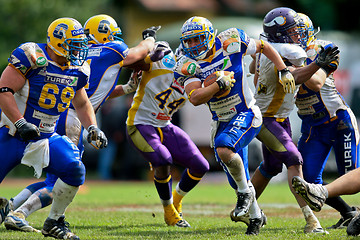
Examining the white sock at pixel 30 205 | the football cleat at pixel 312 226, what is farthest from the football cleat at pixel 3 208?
the football cleat at pixel 312 226

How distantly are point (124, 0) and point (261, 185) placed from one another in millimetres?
21701

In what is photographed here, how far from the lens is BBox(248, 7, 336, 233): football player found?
654 centimetres

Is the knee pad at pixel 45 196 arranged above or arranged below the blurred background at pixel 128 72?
above

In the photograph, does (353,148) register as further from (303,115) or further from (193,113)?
(193,113)

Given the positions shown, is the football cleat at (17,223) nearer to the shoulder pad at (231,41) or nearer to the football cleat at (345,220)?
the shoulder pad at (231,41)

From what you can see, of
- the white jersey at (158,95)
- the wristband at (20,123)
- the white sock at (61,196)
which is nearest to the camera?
the wristband at (20,123)

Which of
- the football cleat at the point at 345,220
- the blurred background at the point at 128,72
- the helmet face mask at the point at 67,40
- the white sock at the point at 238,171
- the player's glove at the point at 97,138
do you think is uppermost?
the helmet face mask at the point at 67,40

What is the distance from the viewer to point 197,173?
298 inches

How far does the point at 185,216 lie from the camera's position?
325 inches

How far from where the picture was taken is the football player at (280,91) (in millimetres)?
6543

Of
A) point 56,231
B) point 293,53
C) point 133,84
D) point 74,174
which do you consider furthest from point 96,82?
point 293,53

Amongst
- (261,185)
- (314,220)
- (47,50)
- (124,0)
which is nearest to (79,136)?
(47,50)

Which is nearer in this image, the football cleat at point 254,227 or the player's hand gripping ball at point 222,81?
the player's hand gripping ball at point 222,81

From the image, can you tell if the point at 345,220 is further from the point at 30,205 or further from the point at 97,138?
the point at 30,205
